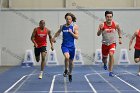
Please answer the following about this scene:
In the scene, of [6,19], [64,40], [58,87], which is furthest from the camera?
[6,19]

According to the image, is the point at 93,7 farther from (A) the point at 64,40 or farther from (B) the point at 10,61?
(A) the point at 64,40

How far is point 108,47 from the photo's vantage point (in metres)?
14.3

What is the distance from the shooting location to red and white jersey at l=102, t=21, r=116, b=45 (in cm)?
1395

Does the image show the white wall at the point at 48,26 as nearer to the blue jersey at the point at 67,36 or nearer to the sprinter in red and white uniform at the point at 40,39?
the sprinter in red and white uniform at the point at 40,39

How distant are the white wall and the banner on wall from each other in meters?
0.41

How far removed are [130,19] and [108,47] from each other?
11607 mm

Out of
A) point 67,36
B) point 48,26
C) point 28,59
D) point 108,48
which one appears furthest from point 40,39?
point 48,26

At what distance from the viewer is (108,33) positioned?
1402 cm

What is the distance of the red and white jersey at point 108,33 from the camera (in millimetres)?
13945

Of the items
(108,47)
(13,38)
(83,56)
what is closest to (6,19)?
(13,38)

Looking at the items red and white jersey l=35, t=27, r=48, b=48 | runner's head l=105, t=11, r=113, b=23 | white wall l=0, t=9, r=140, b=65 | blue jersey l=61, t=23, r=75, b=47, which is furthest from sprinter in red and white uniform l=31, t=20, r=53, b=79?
white wall l=0, t=9, r=140, b=65

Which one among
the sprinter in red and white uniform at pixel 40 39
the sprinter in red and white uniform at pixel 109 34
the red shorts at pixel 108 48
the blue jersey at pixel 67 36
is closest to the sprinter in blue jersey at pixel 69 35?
the blue jersey at pixel 67 36

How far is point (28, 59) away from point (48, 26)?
2198 millimetres

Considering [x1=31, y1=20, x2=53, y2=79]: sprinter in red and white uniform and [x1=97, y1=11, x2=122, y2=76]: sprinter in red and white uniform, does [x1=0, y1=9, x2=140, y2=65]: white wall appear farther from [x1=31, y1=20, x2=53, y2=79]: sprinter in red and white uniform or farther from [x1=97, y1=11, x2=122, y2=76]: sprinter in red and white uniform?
[x1=97, y1=11, x2=122, y2=76]: sprinter in red and white uniform
